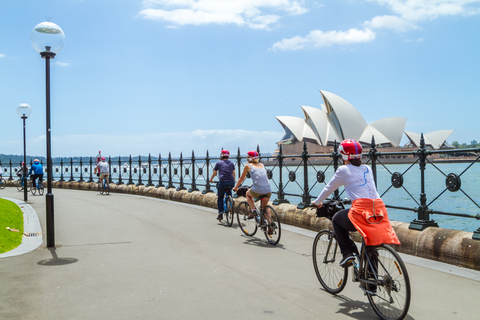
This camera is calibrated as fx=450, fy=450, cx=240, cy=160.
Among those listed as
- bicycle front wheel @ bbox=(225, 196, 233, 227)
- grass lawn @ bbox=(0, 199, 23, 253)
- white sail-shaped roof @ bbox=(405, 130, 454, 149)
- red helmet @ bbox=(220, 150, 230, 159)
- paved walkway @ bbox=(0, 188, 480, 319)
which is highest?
white sail-shaped roof @ bbox=(405, 130, 454, 149)

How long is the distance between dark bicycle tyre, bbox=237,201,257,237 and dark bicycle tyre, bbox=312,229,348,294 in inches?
131

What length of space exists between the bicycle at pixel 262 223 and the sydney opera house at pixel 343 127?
5867cm

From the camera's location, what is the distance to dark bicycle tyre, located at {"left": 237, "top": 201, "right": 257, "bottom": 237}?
8.43 metres

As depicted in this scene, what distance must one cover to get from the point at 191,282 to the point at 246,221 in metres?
3.56

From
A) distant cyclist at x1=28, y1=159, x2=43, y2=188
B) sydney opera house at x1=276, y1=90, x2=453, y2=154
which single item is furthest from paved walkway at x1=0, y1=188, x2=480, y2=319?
sydney opera house at x1=276, y1=90, x2=453, y2=154

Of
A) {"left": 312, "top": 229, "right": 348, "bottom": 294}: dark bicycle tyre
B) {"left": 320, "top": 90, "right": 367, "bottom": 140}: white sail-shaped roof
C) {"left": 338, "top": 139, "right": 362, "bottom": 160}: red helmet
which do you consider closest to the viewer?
{"left": 338, "top": 139, "right": 362, "bottom": 160}: red helmet

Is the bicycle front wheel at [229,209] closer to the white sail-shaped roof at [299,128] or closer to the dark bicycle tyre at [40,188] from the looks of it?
the dark bicycle tyre at [40,188]

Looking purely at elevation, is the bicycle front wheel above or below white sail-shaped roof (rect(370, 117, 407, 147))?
below

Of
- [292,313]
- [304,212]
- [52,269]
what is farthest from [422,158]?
[52,269]

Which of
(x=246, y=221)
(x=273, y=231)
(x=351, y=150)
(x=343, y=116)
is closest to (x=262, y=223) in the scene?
(x=273, y=231)

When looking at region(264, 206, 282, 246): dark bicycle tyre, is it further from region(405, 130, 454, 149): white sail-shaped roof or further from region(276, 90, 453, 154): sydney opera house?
region(405, 130, 454, 149): white sail-shaped roof

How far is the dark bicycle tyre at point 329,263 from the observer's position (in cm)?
470

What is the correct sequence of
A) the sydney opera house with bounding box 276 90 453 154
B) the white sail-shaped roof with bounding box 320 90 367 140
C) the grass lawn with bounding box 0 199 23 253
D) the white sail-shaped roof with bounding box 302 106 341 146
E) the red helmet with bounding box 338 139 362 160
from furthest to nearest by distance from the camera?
the white sail-shaped roof with bounding box 302 106 341 146
the sydney opera house with bounding box 276 90 453 154
the white sail-shaped roof with bounding box 320 90 367 140
the grass lawn with bounding box 0 199 23 253
the red helmet with bounding box 338 139 362 160

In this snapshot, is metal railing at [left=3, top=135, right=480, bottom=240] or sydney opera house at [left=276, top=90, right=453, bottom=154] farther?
sydney opera house at [left=276, top=90, right=453, bottom=154]
